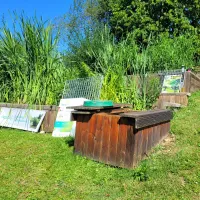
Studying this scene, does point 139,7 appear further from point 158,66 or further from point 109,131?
point 109,131

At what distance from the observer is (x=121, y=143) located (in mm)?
3227

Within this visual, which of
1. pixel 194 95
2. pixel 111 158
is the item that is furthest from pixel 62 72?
pixel 111 158

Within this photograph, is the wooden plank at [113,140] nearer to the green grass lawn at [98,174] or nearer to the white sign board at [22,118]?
the green grass lawn at [98,174]

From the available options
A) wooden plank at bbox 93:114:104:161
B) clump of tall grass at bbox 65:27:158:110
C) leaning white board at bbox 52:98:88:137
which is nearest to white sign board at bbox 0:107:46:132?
leaning white board at bbox 52:98:88:137

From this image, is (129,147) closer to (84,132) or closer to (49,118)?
(84,132)

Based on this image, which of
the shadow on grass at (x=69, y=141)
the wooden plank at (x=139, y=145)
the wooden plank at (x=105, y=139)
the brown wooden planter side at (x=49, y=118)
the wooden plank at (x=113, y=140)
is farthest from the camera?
the brown wooden planter side at (x=49, y=118)

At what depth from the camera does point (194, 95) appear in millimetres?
6098

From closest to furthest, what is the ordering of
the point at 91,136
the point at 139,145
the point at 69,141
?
the point at 139,145 < the point at 91,136 < the point at 69,141

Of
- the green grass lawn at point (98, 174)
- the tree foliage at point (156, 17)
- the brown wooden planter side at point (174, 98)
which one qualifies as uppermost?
the tree foliage at point (156, 17)

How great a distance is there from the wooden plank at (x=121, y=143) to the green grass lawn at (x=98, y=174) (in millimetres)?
121

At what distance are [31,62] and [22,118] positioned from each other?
135 cm

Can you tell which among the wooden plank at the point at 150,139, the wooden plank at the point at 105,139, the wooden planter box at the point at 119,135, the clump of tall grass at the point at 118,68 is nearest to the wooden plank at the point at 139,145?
the wooden planter box at the point at 119,135

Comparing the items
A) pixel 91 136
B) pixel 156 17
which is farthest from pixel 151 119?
pixel 156 17

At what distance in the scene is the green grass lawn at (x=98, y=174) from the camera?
8.35ft
